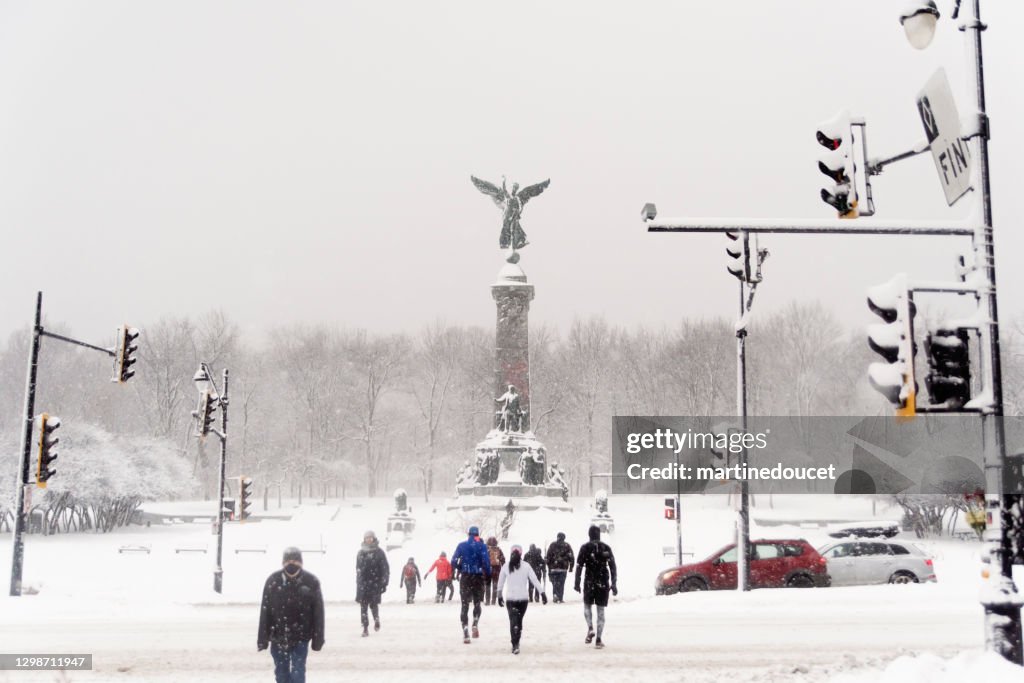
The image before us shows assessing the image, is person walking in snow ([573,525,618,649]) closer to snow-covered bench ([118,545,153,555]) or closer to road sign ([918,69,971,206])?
road sign ([918,69,971,206])

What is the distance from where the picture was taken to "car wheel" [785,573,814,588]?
2078 cm

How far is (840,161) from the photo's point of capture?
341 inches

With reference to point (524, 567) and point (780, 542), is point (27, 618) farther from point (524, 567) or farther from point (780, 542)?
point (780, 542)

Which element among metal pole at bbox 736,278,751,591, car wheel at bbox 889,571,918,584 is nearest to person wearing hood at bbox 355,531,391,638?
metal pole at bbox 736,278,751,591

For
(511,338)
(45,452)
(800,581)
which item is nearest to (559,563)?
(800,581)

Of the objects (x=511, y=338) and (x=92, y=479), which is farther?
(x=92, y=479)

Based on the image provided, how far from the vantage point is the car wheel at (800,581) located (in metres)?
20.8

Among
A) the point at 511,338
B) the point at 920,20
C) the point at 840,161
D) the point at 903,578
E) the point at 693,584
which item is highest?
the point at 511,338

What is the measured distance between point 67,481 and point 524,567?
36699 millimetres

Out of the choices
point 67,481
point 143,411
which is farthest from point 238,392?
point 67,481

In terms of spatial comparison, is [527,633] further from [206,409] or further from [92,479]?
[92,479]

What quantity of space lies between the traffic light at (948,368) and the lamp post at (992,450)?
39 centimetres

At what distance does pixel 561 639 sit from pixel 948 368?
7345 millimetres

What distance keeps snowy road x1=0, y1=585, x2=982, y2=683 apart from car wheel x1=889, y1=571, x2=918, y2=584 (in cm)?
273
